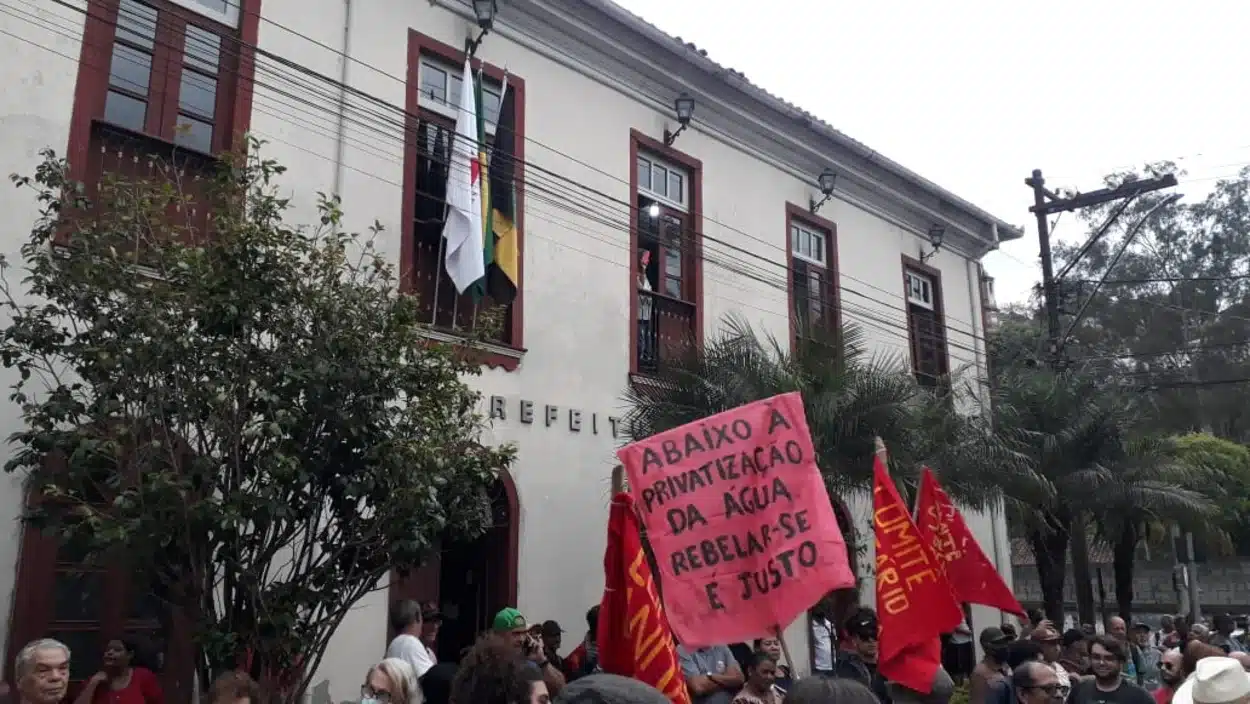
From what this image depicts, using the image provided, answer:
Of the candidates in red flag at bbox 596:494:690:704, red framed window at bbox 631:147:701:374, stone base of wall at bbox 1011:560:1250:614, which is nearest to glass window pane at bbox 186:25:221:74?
red framed window at bbox 631:147:701:374

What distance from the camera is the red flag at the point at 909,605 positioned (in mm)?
6094

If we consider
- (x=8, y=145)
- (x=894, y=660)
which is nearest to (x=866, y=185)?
(x=894, y=660)

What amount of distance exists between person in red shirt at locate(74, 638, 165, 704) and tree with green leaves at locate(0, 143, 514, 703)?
1.44 feet

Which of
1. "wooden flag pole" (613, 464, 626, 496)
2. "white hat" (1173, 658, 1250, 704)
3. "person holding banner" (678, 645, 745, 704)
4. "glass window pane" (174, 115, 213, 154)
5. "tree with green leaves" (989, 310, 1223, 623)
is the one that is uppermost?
"glass window pane" (174, 115, 213, 154)

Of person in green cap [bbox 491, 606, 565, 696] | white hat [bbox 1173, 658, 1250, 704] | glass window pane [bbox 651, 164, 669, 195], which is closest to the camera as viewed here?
white hat [bbox 1173, 658, 1250, 704]

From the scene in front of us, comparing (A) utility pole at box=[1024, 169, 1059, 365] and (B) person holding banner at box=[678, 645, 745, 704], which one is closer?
(B) person holding banner at box=[678, 645, 745, 704]

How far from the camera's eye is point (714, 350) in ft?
32.8

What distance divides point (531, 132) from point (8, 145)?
16.4 ft

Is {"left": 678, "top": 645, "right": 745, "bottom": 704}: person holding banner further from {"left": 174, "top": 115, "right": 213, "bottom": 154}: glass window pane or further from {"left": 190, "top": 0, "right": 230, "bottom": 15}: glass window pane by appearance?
{"left": 190, "top": 0, "right": 230, "bottom": 15}: glass window pane

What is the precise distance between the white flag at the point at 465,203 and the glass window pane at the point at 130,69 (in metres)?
2.65

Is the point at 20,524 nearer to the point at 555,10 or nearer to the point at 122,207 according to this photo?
the point at 122,207

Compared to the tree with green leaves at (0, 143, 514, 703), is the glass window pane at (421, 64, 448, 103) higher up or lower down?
higher up

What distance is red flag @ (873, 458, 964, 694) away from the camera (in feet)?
20.0

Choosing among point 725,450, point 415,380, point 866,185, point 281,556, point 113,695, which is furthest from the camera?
point 866,185
